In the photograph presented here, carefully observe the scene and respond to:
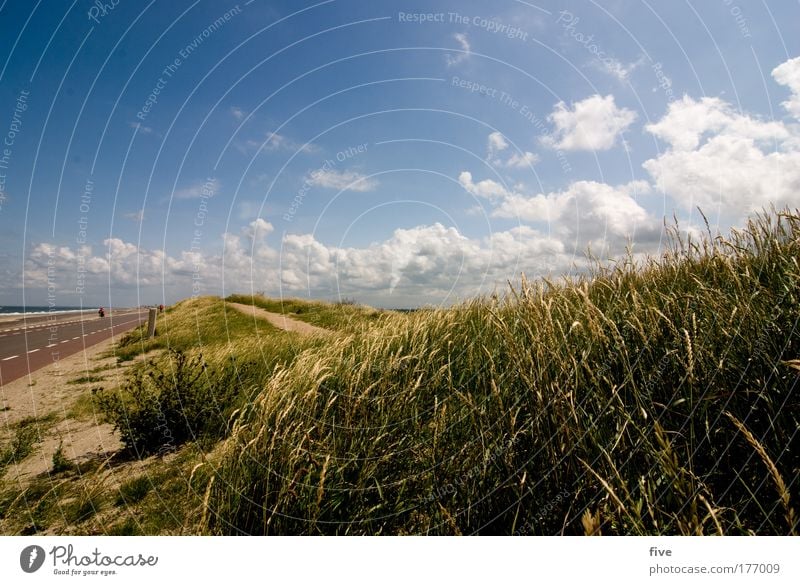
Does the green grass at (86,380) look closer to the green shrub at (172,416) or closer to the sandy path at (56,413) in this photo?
the sandy path at (56,413)

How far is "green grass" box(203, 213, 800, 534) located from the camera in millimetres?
2191

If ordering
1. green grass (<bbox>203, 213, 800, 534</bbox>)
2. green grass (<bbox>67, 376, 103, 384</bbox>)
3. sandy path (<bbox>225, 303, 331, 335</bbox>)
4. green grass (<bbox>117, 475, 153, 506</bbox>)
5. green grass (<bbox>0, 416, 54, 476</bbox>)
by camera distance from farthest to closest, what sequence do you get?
sandy path (<bbox>225, 303, 331, 335</bbox>), green grass (<bbox>67, 376, 103, 384</bbox>), green grass (<bbox>0, 416, 54, 476</bbox>), green grass (<bbox>117, 475, 153, 506</bbox>), green grass (<bbox>203, 213, 800, 534</bbox>)

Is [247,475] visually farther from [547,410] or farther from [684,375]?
[684,375]

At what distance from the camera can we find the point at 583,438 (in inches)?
91.0

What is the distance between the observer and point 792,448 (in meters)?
2.16

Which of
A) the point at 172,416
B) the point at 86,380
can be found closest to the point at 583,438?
the point at 172,416

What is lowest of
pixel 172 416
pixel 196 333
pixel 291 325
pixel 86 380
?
pixel 86 380

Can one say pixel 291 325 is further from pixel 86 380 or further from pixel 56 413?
pixel 56 413

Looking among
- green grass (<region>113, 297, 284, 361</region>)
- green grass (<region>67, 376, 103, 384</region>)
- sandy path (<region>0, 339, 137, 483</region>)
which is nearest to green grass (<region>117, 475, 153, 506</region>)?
sandy path (<region>0, 339, 137, 483</region>)

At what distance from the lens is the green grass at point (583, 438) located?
219cm

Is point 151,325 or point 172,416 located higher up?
point 151,325

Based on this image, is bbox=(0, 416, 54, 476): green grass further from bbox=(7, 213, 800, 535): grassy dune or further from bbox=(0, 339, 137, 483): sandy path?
bbox=(7, 213, 800, 535): grassy dune

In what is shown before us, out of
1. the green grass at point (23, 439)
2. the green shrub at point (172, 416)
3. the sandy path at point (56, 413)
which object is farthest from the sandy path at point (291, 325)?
the green grass at point (23, 439)
